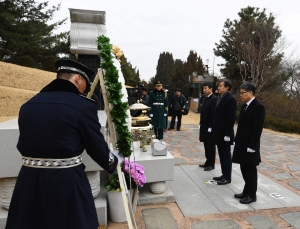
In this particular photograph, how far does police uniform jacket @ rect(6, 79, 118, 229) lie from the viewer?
5.35 feet

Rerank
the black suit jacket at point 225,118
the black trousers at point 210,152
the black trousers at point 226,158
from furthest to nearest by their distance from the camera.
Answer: the black trousers at point 210,152 → the black trousers at point 226,158 → the black suit jacket at point 225,118

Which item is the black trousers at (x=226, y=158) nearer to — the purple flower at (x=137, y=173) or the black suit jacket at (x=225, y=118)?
the black suit jacket at (x=225, y=118)

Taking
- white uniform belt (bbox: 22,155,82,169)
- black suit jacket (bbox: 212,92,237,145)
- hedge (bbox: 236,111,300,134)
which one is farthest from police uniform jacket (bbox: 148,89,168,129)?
hedge (bbox: 236,111,300,134)

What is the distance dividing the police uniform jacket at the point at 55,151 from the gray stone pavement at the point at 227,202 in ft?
5.48

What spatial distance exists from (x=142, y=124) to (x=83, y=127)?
2879 mm

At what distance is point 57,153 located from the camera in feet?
5.45

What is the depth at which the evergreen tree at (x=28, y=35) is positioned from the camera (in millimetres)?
16875

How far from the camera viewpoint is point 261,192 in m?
4.16

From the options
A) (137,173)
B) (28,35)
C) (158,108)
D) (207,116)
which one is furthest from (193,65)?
(137,173)

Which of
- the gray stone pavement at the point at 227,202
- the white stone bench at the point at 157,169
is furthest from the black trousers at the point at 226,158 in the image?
the white stone bench at the point at 157,169

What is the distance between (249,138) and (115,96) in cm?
226

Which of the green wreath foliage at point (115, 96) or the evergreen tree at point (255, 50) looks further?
the evergreen tree at point (255, 50)

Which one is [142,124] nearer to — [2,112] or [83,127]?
[83,127]

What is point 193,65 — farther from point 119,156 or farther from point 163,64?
point 119,156
